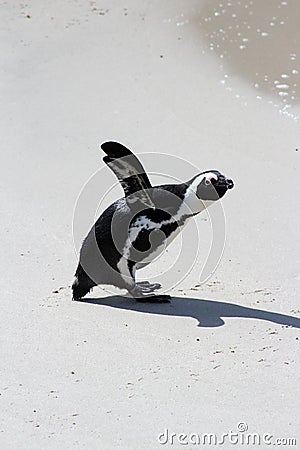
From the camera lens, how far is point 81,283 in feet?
14.2

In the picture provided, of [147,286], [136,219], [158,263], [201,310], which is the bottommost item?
[201,310]

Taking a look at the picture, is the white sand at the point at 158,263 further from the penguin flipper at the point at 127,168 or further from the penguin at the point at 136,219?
the penguin flipper at the point at 127,168

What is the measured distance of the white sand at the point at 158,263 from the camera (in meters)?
3.46

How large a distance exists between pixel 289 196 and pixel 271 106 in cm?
138

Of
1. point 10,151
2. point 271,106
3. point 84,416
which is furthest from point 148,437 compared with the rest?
point 271,106

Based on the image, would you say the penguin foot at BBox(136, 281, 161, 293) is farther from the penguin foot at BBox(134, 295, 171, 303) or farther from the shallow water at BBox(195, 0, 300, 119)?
the shallow water at BBox(195, 0, 300, 119)

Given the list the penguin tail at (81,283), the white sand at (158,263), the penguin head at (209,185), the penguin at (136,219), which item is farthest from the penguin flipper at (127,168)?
the white sand at (158,263)

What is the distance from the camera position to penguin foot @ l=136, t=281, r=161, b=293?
14.6ft

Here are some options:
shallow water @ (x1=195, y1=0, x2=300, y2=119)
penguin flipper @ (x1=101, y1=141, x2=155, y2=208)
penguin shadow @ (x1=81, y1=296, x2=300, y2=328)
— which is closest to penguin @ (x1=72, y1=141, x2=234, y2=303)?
penguin flipper @ (x1=101, y1=141, x2=155, y2=208)

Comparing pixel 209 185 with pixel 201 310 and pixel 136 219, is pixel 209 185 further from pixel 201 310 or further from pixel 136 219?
pixel 201 310

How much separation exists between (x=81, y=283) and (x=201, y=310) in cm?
54

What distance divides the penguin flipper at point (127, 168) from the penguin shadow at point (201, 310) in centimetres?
53

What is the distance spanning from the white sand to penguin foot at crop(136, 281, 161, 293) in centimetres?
10

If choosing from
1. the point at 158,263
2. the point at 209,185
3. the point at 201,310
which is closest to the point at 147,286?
the point at 201,310
